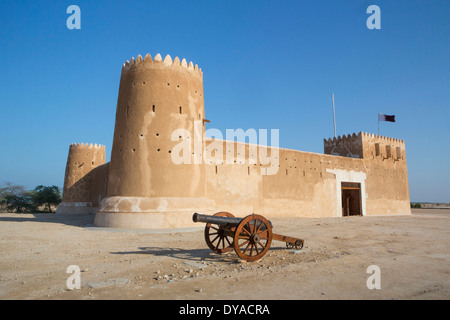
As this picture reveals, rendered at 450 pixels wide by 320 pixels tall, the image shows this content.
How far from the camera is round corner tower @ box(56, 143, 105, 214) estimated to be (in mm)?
22975

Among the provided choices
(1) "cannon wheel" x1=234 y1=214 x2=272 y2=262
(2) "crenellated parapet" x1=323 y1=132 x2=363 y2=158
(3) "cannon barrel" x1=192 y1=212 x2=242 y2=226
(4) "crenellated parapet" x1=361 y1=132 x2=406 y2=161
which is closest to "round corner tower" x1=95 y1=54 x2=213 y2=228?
(3) "cannon barrel" x1=192 y1=212 x2=242 y2=226

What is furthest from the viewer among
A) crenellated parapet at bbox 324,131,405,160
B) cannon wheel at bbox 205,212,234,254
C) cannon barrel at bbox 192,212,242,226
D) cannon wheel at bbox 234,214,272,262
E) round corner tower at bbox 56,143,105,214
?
crenellated parapet at bbox 324,131,405,160

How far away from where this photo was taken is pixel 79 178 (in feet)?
76.8

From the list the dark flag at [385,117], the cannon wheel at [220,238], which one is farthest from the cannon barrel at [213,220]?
the dark flag at [385,117]

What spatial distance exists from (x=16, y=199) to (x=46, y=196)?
2.72 meters

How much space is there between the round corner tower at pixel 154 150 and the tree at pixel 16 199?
24117mm

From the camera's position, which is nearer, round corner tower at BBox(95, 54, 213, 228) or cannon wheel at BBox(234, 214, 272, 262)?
cannon wheel at BBox(234, 214, 272, 262)

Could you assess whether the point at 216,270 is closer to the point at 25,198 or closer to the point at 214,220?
the point at 214,220

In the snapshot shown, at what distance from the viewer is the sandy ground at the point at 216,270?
12.5 feet

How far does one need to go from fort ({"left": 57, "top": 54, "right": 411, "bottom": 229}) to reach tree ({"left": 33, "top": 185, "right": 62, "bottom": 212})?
10.2 metres

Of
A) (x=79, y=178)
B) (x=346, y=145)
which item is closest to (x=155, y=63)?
(x=79, y=178)

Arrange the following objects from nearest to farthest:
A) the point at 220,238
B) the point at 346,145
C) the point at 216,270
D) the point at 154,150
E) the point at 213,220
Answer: the point at 216,270 → the point at 213,220 → the point at 220,238 → the point at 154,150 → the point at 346,145

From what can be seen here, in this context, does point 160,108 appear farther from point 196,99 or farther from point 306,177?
point 306,177

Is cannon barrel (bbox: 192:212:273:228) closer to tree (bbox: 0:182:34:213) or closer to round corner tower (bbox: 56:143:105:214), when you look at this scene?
round corner tower (bbox: 56:143:105:214)
